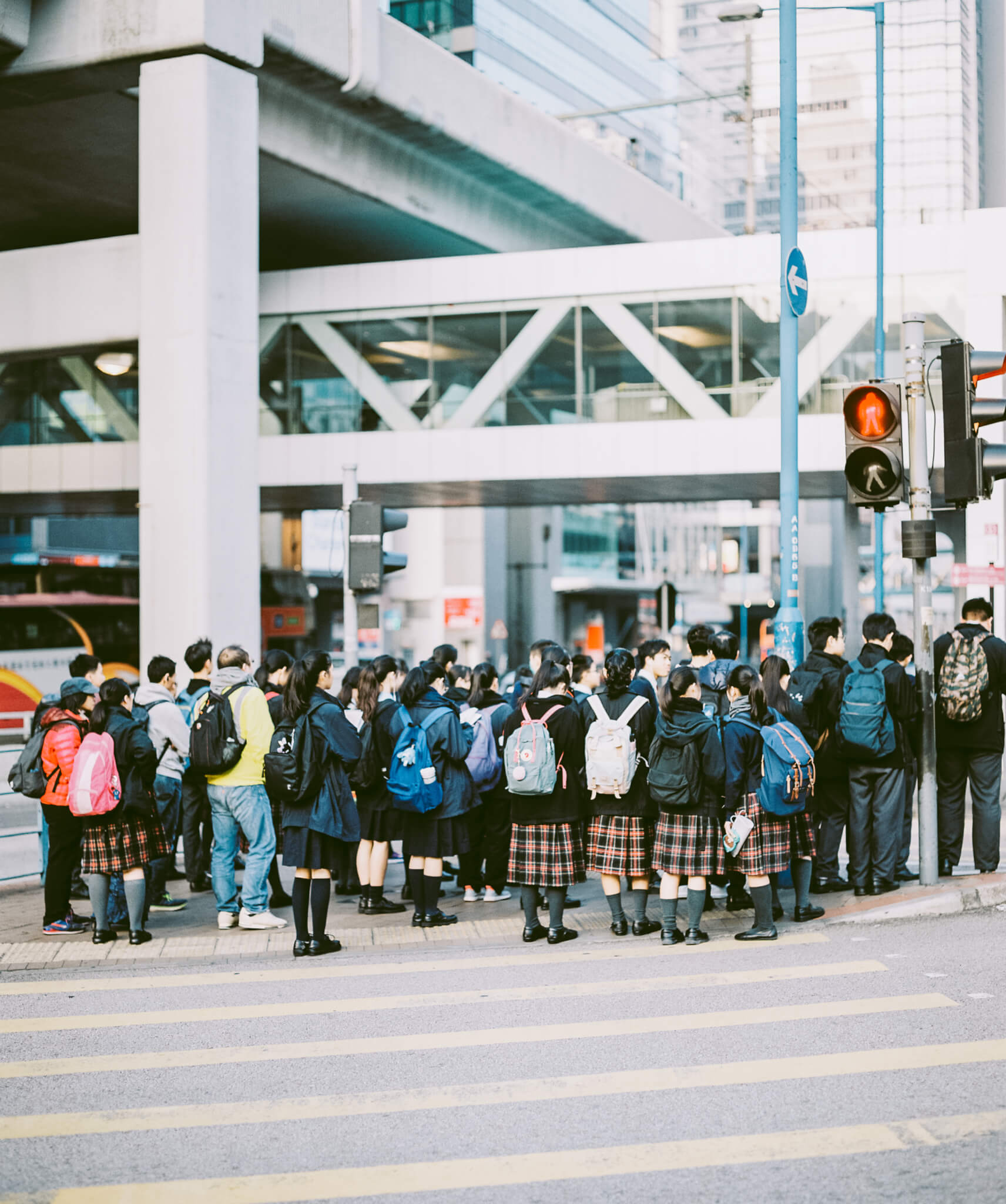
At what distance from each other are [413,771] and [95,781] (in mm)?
2015

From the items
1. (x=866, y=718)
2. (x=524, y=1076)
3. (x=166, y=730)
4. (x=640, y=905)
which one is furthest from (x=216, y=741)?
(x=866, y=718)

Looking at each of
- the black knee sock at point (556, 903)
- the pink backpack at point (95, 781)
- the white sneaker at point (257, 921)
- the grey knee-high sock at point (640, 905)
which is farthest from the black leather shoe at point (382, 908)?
the pink backpack at point (95, 781)

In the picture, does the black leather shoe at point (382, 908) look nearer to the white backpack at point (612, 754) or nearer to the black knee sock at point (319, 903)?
the black knee sock at point (319, 903)

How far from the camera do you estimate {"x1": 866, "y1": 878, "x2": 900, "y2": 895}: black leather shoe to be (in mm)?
8953

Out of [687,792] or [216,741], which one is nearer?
[687,792]

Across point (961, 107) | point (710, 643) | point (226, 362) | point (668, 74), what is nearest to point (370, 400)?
point (226, 362)

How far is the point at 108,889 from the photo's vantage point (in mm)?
8438

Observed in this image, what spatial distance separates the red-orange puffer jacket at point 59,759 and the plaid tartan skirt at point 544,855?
2.84 metres

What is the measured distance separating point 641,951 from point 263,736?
9.01 feet

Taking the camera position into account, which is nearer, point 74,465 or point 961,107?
point 74,465

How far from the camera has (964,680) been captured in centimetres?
926

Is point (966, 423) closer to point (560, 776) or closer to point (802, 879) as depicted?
point (802, 879)

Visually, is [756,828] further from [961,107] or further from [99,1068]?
[961,107]

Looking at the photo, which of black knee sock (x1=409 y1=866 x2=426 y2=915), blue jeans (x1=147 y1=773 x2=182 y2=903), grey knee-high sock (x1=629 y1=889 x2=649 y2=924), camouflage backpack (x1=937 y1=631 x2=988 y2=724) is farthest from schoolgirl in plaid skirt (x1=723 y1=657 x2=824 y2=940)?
blue jeans (x1=147 y1=773 x2=182 y2=903)
